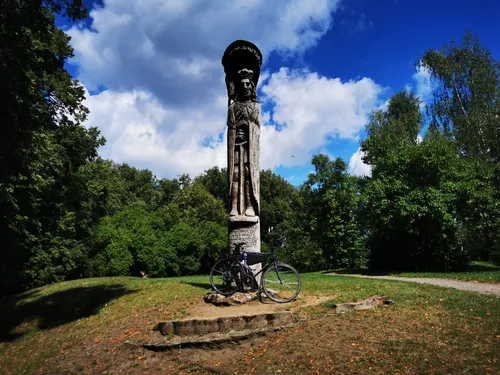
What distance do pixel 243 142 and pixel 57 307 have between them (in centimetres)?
669

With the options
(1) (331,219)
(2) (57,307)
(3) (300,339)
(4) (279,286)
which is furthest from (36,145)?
(1) (331,219)

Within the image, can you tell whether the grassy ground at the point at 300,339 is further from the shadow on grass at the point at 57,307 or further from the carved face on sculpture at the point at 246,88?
the carved face on sculpture at the point at 246,88

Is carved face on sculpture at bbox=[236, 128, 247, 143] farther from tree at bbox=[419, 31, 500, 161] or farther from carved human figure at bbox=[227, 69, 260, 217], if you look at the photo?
tree at bbox=[419, 31, 500, 161]

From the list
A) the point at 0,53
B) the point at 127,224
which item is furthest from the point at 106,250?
the point at 0,53

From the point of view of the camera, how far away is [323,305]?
6250 millimetres

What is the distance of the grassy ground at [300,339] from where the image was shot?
4.18m

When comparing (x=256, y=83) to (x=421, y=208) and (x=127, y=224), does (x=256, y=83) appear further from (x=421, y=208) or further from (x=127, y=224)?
(x=127, y=224)

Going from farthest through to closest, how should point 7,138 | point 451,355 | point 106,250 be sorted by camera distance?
point 106,250, point 7,138, point 451,355

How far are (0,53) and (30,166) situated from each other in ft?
9.87

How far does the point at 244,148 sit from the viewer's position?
8.10 metres

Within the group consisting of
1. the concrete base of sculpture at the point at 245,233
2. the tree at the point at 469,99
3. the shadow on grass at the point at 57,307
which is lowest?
the shadow on grass at the point at 57,307

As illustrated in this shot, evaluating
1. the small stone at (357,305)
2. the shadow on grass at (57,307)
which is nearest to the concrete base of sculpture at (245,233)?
the small stone at (357,305)

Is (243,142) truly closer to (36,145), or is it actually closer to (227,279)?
(227,279)

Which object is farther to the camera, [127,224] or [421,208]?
[127,224]
